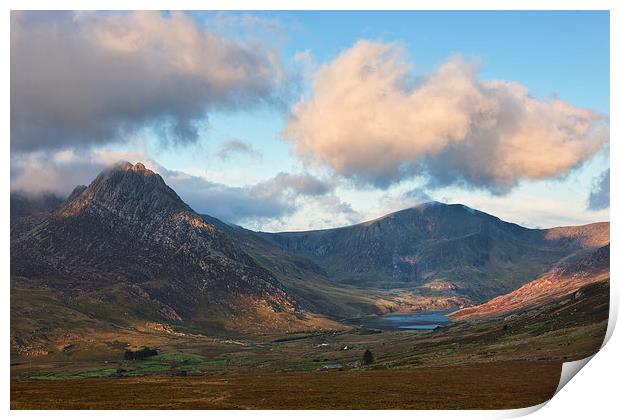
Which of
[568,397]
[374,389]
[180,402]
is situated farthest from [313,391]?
[568,397]

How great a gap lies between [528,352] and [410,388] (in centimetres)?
6814

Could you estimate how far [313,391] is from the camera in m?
139
